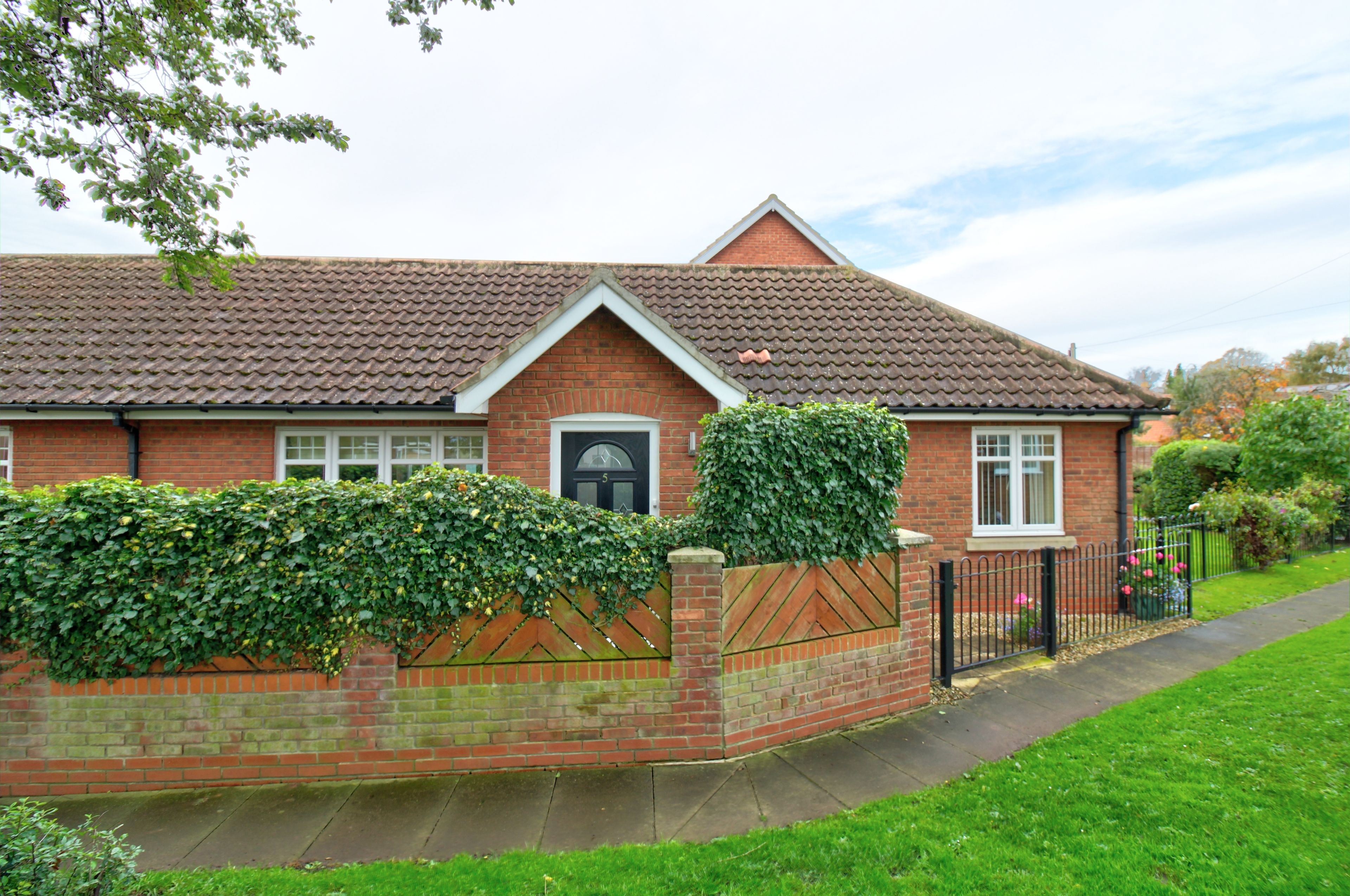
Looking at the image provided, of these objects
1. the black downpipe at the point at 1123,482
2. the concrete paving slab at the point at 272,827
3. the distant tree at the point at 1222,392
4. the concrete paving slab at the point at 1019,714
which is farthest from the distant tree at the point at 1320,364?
the concrete paving slab at the point at 272,827

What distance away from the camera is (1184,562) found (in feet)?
30.9

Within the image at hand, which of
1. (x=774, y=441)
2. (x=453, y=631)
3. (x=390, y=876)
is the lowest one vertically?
(x=390, y=876)

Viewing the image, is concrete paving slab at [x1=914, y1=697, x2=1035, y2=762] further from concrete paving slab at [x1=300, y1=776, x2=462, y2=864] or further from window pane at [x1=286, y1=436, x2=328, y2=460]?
window pane at [x1=286, y1=436, x2=328, y2=460]

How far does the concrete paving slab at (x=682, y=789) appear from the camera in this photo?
3.90 meters

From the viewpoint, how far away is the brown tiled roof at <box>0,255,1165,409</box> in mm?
8312

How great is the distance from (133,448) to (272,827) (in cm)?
661

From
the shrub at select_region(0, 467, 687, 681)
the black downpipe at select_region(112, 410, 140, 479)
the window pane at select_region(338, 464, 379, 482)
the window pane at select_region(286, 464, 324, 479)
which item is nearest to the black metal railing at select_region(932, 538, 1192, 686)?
the shrub at select_region(0, 467, 687, 681)

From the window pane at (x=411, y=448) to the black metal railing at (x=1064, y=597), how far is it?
679 cm

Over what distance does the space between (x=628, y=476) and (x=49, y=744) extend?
5.65m

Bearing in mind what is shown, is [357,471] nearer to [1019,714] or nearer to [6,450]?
[6,450]

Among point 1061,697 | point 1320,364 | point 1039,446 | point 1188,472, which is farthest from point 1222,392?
point 1061,697

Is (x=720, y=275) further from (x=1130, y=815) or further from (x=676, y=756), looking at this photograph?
(x=1130, y=815)

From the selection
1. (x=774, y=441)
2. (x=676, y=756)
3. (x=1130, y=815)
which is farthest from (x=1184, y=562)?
(x=676, y=756)

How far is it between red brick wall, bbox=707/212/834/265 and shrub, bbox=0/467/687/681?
1424 centimetres
